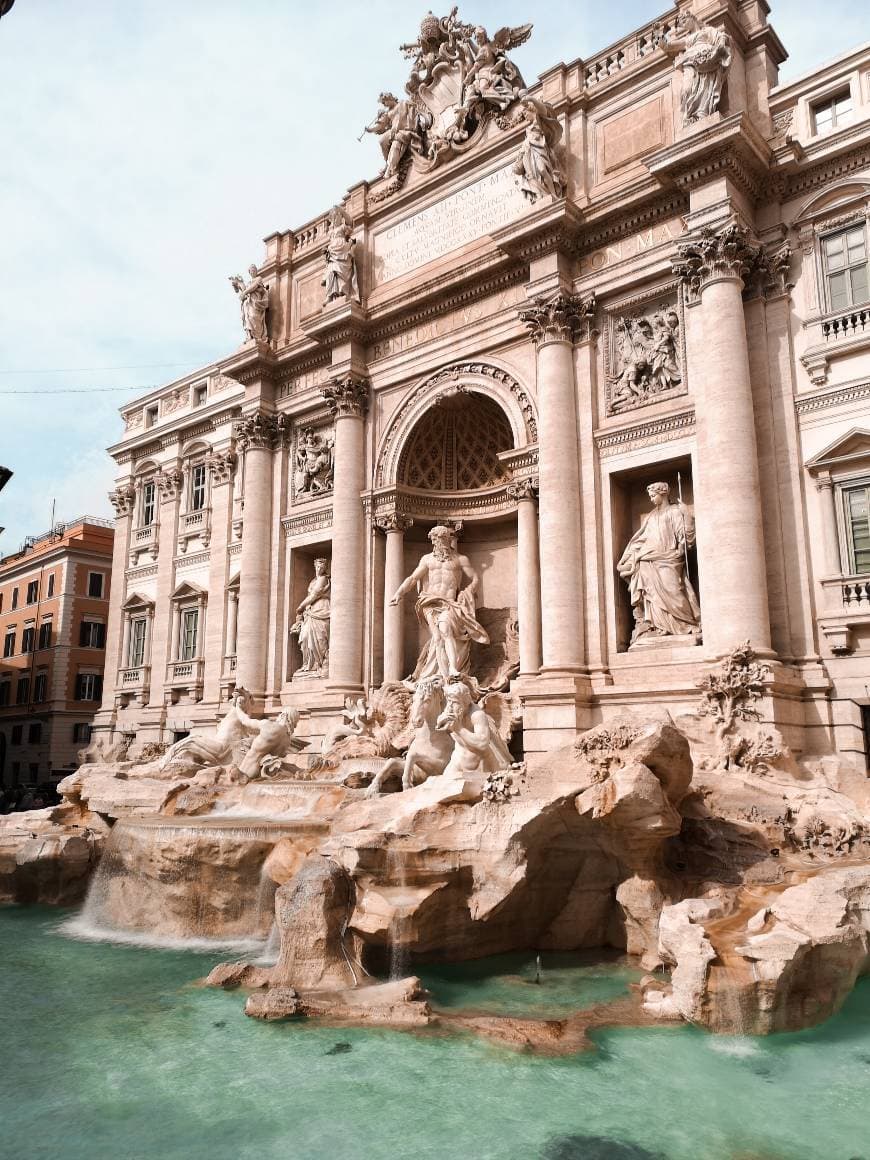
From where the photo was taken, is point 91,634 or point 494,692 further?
point 91,634

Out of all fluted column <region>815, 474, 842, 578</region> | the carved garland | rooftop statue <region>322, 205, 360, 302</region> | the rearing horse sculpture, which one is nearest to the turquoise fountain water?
the rearing horse sculpture

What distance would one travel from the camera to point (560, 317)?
59.5 feet

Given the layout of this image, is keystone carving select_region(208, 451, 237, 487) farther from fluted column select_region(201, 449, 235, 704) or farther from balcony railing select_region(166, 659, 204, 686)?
balcony railing select_region(166, 659, 204, 686)

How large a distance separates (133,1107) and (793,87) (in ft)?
61.6

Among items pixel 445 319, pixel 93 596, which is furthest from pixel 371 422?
pixel 93 596

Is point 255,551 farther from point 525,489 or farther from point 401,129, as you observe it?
point 401,129

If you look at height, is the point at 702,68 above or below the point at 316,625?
above

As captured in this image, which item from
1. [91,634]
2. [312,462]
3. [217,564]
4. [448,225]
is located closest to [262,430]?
[312,462]

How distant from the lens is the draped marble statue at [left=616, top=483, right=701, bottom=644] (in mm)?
16312

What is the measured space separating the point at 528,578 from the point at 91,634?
2805 centimetres

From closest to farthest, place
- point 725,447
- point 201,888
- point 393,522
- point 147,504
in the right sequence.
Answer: point 201,888 < point 725,447 < point 393,522 < point 147,504

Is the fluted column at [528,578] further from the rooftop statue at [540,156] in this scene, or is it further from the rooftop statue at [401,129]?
the rooftop statue at [401,129]

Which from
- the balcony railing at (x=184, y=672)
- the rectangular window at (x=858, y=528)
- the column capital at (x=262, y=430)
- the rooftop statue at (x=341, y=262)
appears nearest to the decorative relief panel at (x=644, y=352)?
the rectangular window at (x=858, y=528)

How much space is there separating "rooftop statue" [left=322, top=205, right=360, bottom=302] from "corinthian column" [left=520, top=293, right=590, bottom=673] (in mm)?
6103
